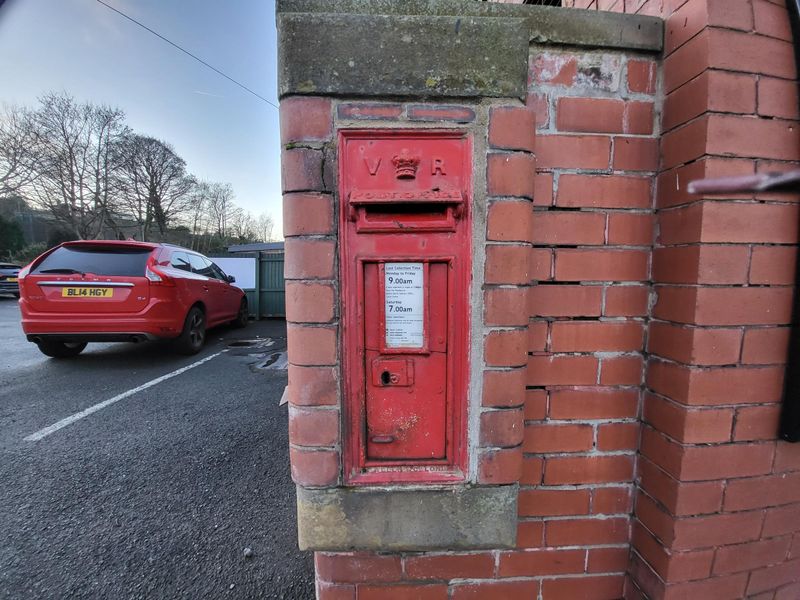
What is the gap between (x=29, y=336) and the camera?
4043 mm

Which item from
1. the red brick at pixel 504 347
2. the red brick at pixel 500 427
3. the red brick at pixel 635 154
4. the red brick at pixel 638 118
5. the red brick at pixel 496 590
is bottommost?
the red brick at pixel 496 590

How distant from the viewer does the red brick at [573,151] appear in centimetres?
105

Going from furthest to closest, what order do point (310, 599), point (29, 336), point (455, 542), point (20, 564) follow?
point (29, 336) < point (20, 564) < point (310, 599) < point (455, 542)

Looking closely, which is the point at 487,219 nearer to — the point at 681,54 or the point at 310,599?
the point at 681,54

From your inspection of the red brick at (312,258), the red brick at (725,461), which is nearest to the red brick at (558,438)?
the red brick at (725,461)

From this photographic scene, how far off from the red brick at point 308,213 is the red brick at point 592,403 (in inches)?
33.7

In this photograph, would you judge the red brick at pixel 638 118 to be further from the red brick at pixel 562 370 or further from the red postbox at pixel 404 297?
the red brick at pixel 562 370

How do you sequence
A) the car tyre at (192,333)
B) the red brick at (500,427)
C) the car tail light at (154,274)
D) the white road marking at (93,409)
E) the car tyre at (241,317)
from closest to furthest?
1. the red brick at (500,427)
2. the white road marking at (93,409)
3. the car tail light at (154,274)
4. the car tyre at (192,333)
5. the car tyre at (241,317)

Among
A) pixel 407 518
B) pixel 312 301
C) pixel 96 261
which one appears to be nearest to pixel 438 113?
pixel 312 301

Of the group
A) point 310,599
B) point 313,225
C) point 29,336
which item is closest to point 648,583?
point 310,599

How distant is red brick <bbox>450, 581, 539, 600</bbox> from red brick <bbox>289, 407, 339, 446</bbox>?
702mm

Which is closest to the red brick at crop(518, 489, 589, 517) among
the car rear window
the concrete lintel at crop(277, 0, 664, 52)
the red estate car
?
the concrete lintel at crop(277, 0, 664, 52)

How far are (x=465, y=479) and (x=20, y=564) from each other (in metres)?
1.96

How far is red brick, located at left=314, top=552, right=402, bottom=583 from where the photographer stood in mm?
1135
